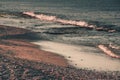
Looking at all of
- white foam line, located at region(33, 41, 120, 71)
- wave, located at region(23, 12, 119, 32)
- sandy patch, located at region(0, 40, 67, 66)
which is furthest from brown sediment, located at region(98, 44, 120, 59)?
wave, located at region(23, 12, 119, 32)

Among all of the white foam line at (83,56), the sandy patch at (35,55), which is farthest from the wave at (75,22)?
the sandy patch at (35,55)

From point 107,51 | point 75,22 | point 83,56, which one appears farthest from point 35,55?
point 75,22

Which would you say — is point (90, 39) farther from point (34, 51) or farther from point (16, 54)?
point (16, 54)

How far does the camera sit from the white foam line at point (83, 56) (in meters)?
22.6

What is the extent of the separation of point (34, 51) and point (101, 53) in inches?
195

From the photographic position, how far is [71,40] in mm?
34562

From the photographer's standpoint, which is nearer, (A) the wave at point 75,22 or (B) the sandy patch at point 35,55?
(B) the sandy patch at point 35,55

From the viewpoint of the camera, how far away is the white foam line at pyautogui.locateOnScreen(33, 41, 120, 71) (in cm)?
2262

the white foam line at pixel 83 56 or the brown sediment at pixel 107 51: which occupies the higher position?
the white foam line at pixel 83 56

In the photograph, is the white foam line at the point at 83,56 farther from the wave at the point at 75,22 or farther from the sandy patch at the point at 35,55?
the wave at the point at 75,22

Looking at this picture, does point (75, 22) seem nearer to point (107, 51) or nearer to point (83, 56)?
point (107, 51)

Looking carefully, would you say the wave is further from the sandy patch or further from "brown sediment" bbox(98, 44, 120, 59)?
the sandy patch

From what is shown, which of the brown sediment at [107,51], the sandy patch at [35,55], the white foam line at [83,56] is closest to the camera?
the white foam line at [83,56]

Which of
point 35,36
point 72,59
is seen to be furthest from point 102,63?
point 35,36
